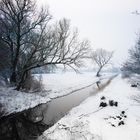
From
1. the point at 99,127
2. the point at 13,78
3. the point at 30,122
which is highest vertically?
the point at 13,78

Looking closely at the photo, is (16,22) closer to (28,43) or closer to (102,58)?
(28,43)

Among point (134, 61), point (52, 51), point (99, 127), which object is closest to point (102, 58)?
point (134, 61)

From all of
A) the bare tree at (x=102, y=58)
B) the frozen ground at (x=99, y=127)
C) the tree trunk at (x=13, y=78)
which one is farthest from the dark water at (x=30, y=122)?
the bare tree at (x=102, y=58)

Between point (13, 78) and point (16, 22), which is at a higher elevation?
point (16, 22)

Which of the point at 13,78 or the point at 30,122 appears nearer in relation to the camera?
the point at 30,122

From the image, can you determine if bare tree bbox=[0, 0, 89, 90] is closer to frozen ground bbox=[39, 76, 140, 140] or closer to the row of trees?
the row of trees

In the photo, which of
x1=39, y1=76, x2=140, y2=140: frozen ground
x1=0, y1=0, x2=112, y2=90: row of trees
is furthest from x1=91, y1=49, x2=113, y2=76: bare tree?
x1=39, y1=76, x2=140, y2=140: frozen ground

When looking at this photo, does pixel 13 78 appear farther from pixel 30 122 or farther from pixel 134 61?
pixel 134 61

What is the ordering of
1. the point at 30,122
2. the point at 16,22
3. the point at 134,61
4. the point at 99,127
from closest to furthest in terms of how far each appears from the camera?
1. the point at 99,127
2. the point at 30,122
3. the point at 16,22
4. the point at 134,61

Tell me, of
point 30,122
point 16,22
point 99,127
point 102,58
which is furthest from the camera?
point 102,58

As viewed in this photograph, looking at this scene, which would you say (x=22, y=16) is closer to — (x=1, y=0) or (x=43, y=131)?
(x=1, y=0)

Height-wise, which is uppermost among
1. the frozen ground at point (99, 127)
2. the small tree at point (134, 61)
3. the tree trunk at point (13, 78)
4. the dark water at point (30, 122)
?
the small tree at point (134, 61)

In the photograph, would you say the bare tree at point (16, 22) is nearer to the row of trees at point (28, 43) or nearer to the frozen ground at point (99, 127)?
the row of trees at point (28, 43)

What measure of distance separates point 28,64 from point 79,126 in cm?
1213
